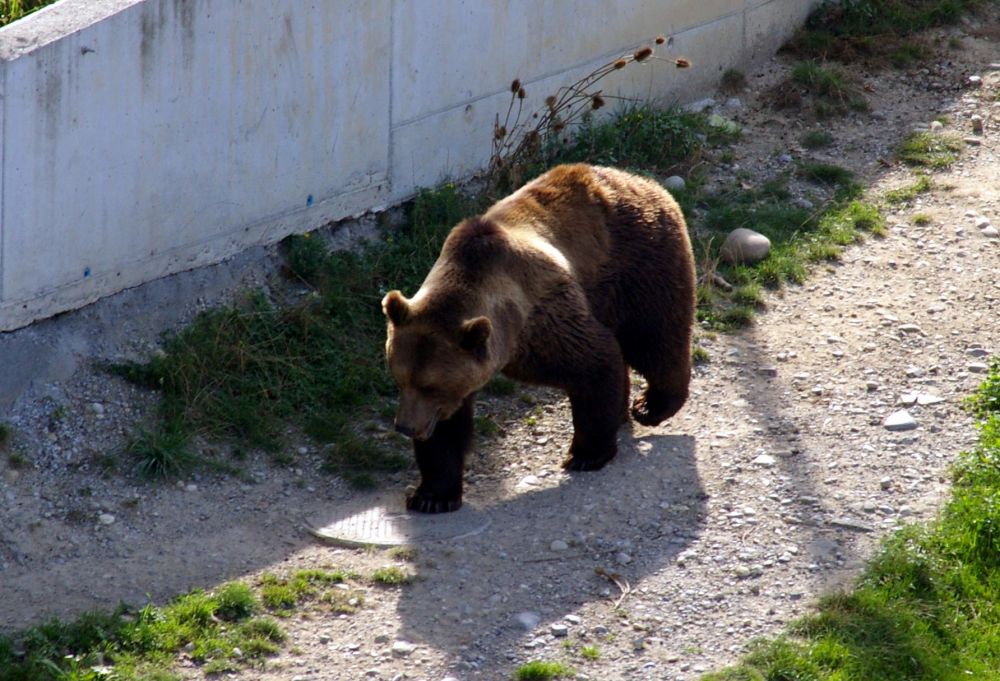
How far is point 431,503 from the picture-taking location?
705 cm

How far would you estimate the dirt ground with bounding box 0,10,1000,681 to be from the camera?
6.00 metres

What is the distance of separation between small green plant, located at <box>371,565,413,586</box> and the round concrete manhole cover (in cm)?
32

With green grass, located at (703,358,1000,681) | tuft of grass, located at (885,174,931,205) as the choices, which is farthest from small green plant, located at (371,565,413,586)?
tuft of grass, located at (885,174,931,205)

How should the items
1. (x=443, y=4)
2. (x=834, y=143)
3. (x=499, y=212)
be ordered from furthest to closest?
(x=834, y=143), (x=443, y=4), (x=499, y=212)

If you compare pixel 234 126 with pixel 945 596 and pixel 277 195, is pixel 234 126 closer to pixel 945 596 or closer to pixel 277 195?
pixel 277 195

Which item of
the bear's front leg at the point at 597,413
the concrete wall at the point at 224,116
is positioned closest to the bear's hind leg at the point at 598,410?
the bear's front leg at the point at 597,413

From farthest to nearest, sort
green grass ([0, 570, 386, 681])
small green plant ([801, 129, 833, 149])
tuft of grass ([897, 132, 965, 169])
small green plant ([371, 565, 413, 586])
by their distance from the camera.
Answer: small green plant ([801, 129, 833, 149]) → tuft of grass ([897, 132, 965, 169]) → small green plant ([371, 565, 413, 586]) → green grass ([0, 570, 386, 681])

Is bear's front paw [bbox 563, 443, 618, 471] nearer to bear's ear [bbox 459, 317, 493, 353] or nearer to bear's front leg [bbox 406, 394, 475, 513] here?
bear's front leg [bbox 406, 394, 475, 513]

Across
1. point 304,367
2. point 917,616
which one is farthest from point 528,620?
point 304,367

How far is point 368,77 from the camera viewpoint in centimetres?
898

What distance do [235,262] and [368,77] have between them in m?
1.50

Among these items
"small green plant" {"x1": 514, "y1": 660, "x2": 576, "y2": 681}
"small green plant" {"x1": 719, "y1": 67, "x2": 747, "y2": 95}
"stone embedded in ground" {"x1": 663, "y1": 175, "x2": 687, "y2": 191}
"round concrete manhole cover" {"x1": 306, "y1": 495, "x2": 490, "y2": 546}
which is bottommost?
"round concrete manhole cover" {"x1": 306, "y1": 495, "x2": 490, "y2": 546}

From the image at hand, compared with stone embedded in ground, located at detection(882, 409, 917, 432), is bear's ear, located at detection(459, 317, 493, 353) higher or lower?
higher

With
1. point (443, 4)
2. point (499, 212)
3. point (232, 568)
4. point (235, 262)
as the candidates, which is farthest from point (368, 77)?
point (232, 568)
